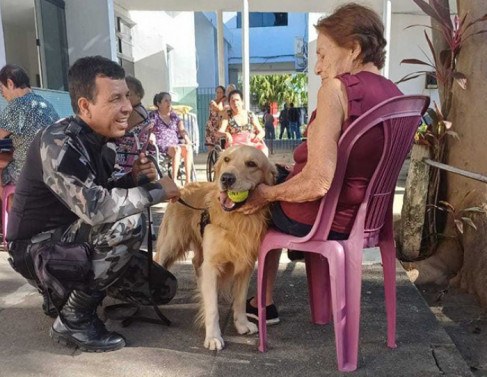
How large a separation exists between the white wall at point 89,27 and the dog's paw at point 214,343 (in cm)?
666

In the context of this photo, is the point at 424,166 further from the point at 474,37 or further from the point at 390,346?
the point at 390,346

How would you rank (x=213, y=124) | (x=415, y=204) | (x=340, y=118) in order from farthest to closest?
(x=213, y=124) → (x=415, y=204) → (x=340, y=118)

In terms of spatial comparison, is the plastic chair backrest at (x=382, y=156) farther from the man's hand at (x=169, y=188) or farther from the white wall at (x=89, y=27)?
the white wall at (x=89, y=27)

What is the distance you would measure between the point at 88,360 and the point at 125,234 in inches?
27.5

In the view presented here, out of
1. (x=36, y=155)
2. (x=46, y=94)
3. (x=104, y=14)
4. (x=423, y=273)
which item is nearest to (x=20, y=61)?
(x=104, y=14)

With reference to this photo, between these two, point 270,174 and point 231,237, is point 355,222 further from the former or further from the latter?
point 231,237

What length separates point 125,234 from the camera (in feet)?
8.11

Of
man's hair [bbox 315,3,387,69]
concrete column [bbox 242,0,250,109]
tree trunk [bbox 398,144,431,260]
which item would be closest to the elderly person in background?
man's hair [bbox 315,3,387,69]

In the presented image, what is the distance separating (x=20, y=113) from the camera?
4.38 metres

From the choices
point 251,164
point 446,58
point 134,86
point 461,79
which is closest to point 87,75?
point 251,164

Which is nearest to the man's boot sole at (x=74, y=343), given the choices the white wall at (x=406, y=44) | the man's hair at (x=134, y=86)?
the man's hair at (x=134, y=86)

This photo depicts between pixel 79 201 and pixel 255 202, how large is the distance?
91 centimetres

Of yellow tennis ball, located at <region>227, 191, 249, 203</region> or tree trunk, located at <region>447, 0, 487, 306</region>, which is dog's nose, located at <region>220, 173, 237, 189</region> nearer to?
yellow tennis ball, located at <region>227, 191, 249, 203</region>

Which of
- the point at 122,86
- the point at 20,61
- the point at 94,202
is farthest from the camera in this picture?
the point at 20,61
